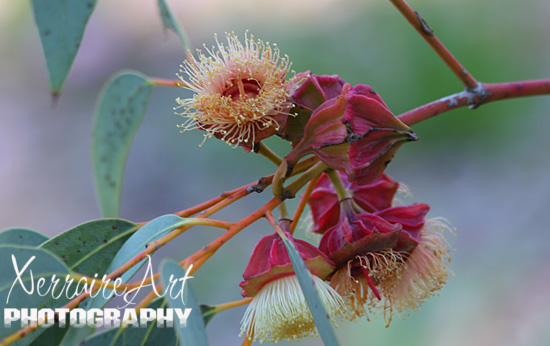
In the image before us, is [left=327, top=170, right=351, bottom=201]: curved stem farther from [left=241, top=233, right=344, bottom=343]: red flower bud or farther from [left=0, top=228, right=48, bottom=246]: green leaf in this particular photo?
[left=0, top=228, right=48, bottom=246]: green leaf

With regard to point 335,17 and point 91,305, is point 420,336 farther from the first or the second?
point 91,305

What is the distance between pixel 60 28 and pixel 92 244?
21 cm

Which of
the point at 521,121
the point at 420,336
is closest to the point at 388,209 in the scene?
the point at 420,336

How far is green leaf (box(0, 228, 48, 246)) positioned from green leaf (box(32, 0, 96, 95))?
0.64 ft

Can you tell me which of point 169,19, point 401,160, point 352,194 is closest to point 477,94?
point 352,194

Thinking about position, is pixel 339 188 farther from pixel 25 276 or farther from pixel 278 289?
pixel 25 276

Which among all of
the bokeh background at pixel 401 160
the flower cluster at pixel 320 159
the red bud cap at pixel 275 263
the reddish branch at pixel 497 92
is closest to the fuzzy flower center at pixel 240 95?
the flower cluster at pixel 320 159

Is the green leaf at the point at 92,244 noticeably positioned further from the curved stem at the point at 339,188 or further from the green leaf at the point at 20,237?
the curved stem at the point at 339,188

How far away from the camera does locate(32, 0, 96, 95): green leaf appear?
18.4 inches

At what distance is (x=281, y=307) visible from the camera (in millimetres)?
499

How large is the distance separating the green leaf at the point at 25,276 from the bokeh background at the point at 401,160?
1322mm

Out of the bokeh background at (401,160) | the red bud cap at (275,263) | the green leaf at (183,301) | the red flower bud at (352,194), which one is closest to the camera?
the green leaf at (183,301)

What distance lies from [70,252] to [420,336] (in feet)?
5.17

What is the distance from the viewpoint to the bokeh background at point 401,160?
1.89m
